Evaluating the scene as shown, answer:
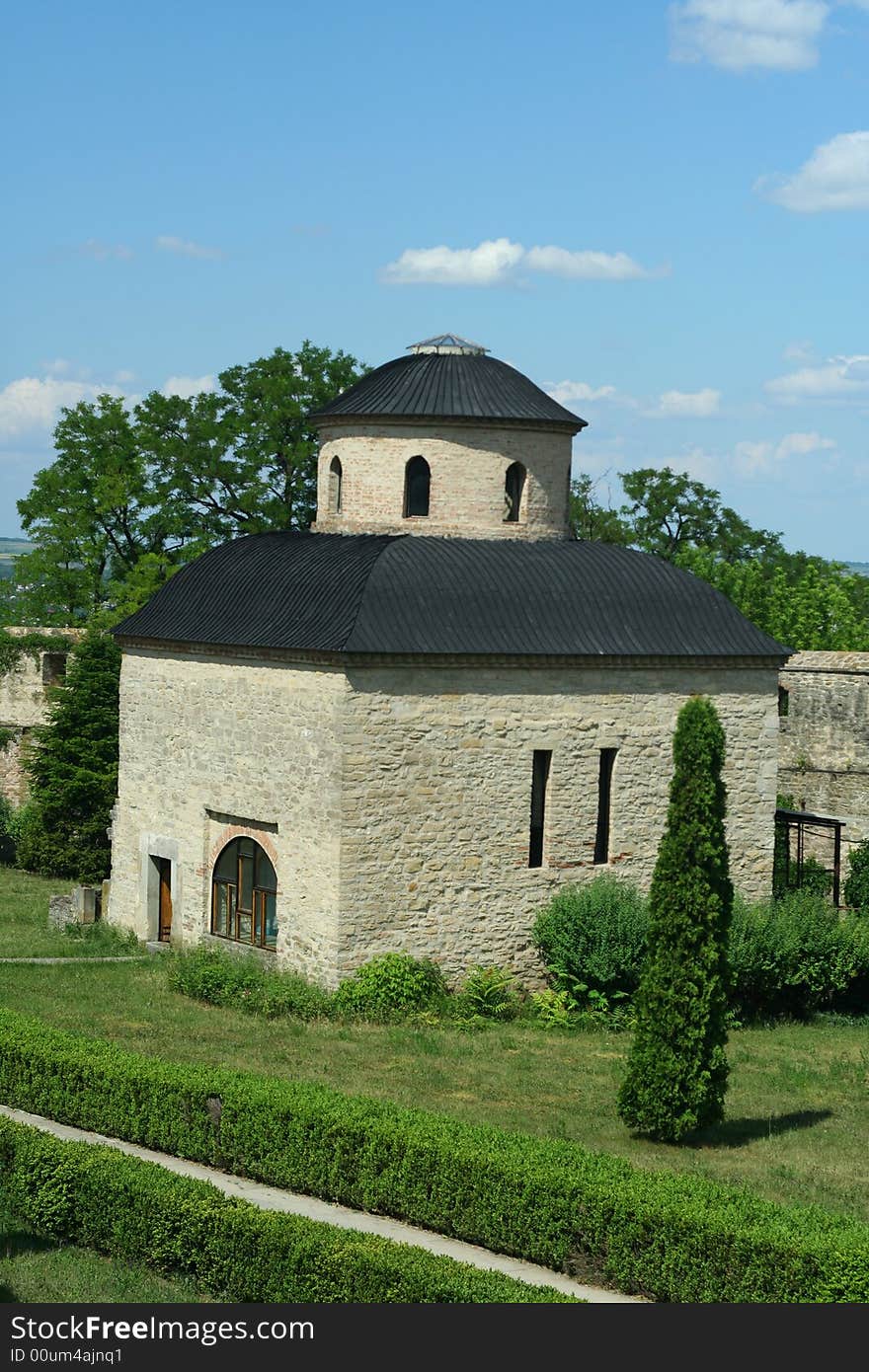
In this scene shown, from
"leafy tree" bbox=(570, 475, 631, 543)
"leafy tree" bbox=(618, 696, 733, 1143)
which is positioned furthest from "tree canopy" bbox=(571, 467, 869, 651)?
"leafy tree" bbox=(618, 696, 733, 1143)

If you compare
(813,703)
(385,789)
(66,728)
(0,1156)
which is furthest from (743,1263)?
(66,728)

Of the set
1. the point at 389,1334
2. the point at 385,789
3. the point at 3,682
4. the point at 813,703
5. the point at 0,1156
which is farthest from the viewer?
the point at 3,682

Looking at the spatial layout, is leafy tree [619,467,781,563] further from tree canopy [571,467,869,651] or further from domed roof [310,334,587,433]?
domed roof [310,334,587,433]

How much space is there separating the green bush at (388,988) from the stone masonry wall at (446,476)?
699 cm

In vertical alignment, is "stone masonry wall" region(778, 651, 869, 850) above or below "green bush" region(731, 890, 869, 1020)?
above

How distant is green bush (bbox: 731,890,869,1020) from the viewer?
24.5 m

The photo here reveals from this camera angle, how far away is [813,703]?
1401 inches

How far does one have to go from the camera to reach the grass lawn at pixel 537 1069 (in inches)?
688

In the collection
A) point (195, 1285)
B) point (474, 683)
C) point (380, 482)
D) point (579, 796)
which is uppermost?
point (380, 482)

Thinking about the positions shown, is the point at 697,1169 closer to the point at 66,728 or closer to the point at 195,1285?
the point at 195,1285

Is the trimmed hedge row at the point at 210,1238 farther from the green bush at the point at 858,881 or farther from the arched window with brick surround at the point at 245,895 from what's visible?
the green bush at the point at 858,881

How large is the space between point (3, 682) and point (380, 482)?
60.0ft

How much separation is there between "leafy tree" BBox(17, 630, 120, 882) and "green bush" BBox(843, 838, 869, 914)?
51.3 feet

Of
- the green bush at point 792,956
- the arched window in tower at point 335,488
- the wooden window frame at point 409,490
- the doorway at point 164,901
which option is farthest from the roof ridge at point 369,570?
the green bush at point 792,956
